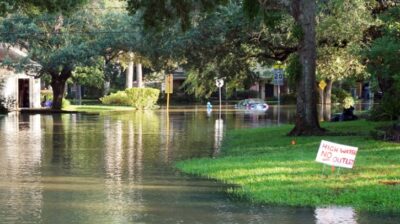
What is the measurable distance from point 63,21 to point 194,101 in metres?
34.7

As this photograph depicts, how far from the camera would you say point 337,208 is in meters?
9.96

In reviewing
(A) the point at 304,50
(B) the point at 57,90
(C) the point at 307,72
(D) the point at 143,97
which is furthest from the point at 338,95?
(C) the point at 307,72

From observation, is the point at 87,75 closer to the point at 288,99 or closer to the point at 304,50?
the point at 288,99

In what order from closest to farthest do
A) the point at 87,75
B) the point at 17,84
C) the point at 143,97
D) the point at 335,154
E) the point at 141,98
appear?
the point at 335,154, the point at 17,84, the point at 87,75, the point at 143,97, the point at 141,98

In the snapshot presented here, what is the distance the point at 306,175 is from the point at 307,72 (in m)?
9.24

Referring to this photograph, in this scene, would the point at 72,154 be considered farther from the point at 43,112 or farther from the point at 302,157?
the point at 43,112

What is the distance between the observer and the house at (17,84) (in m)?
51.3

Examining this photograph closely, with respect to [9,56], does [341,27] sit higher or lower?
lower

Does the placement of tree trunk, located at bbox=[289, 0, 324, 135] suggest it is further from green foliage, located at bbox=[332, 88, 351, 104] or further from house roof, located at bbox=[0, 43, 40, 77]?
green foliage, located at bbox=[332, 88, 351, 104]

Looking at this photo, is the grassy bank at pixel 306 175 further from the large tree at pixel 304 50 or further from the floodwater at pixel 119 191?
the large tree at pixel 304 50

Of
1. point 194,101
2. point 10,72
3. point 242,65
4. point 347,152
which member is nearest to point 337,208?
point 347,152

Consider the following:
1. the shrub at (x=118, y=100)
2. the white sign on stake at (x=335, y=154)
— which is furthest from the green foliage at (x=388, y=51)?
the shrub at (x=118, y=100)

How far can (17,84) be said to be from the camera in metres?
54.4

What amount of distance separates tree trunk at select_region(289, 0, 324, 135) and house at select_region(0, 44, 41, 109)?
31535 millimetres
